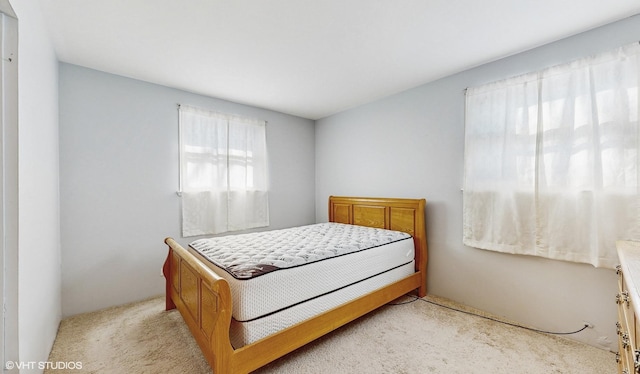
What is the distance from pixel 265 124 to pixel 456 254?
3.09m

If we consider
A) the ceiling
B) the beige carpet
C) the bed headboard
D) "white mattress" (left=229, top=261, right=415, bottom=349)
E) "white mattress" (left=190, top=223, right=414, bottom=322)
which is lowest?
the beige carpet

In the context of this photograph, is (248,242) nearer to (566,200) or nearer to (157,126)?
(157,126)

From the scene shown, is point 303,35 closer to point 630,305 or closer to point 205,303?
point 205,303

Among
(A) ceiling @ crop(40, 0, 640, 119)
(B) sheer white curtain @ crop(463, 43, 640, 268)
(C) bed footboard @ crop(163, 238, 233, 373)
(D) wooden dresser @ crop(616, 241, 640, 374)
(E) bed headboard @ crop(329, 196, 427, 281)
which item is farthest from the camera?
(E) bed headboard @ crop(329, 196, 427, 281)

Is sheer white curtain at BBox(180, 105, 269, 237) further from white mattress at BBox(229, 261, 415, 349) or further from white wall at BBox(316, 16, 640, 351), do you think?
white mattress at BBox(229, 261, 415, 349)

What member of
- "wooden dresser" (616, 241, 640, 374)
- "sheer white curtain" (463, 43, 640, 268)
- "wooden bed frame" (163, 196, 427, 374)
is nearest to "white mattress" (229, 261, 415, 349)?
"wooden bed frame" (163, 196, 427, 374)

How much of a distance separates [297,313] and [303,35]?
7.02 feet

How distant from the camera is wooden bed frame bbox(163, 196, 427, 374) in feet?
4.79

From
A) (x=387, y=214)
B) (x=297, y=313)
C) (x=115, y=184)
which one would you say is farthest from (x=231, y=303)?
(x=387, y=214)

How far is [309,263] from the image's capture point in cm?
194

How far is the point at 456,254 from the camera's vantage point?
276cm

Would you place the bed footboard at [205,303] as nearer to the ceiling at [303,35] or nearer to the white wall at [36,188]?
the white wall at [36,188]

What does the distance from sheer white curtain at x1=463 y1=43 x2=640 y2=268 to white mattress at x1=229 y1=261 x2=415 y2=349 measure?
115 centimetres

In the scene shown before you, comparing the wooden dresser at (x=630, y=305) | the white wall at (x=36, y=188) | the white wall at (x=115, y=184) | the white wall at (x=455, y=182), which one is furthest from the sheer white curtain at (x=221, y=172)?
the wooden dresser at (x=630, y=305)
